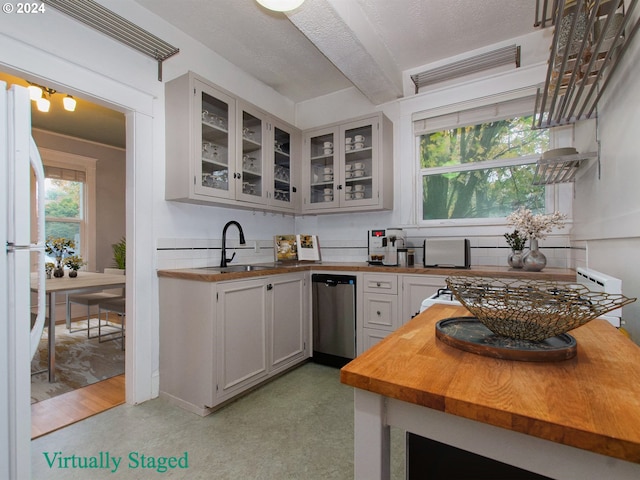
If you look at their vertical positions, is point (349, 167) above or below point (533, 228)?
above

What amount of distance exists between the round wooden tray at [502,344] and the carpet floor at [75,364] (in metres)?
2.91

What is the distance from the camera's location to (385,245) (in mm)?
2855

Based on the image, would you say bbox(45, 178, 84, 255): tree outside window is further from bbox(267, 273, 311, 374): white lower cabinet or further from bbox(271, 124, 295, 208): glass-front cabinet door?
bbox(267, 273, 311, 374): white lower cabinet

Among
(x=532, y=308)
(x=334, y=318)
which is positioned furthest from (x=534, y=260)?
(x=532, y=308)

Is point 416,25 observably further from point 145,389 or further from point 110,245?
point 110,245

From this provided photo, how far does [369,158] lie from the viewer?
3.18m

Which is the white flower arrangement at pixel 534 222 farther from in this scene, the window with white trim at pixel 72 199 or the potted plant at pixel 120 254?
the window with white trim at pixel 72 199

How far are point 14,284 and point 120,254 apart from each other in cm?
407

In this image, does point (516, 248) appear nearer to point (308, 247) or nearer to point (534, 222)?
point (534, 222)

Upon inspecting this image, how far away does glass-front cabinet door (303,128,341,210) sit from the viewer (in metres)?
3.26

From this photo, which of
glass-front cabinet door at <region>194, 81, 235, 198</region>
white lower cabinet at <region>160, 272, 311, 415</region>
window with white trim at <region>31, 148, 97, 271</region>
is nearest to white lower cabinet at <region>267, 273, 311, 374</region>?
white lower cabinet at <region>160, 272, 311, 415</region>

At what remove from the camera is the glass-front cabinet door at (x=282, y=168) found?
10.3ft

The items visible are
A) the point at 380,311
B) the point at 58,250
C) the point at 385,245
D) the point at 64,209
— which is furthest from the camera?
the point at 64,209

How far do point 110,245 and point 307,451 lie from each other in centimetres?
491
